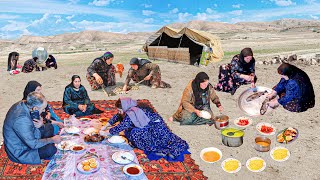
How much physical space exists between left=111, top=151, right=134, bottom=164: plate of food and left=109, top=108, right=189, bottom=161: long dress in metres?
0.38

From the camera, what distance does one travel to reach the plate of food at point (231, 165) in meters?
5.03

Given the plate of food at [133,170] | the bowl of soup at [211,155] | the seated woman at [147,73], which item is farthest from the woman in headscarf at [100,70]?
the plate of food at [133,170]

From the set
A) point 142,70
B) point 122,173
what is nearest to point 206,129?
point 122,173

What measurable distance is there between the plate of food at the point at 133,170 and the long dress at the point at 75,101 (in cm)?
332

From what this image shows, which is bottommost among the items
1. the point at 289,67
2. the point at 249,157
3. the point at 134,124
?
the point at 249,157

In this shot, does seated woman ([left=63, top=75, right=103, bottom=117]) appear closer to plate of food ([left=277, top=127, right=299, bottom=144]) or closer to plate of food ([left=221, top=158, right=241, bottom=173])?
plate of food ([left=221, top=158, right=241, bottom=173])

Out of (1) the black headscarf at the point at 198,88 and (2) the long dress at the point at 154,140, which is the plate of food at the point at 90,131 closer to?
(2) the long dress at the point at 154,140

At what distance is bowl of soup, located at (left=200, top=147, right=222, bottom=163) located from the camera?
211 inches

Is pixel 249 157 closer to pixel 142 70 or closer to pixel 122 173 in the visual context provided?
pixel 122 173

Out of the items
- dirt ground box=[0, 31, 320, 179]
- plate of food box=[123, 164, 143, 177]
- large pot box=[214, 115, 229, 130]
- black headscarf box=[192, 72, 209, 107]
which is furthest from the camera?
large pot box=[214, 115, 229, 130]

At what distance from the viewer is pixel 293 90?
7363 millimetres

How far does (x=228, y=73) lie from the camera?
9.75 m

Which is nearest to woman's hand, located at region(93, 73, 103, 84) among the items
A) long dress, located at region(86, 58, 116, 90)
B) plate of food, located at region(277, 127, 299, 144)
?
long dress, located at region(86, 58, 116, 90)

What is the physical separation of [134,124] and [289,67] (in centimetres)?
400
